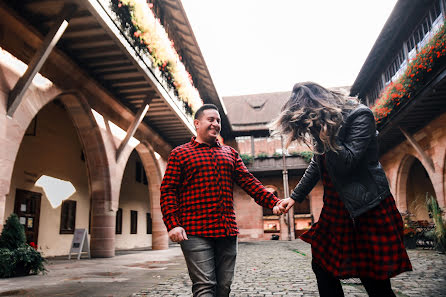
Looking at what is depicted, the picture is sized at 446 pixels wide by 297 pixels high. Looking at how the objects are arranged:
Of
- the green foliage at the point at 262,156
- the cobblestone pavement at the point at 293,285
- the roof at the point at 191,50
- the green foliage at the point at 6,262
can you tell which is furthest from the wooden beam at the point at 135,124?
the green foliage at the point at 262,156

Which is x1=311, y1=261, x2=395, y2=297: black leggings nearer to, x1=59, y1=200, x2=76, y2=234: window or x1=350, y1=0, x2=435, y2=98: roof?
x1=350, y1=0, x2=435, y2=98: roof

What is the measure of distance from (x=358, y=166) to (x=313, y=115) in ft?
1.27

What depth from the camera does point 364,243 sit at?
206 centimetres

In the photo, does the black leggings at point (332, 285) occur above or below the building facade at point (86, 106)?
below

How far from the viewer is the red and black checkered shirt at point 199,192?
8.26ft

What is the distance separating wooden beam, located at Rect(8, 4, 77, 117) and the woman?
17.3 feet

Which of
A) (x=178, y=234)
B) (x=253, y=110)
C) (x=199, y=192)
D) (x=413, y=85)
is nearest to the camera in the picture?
(x=178, y=234)

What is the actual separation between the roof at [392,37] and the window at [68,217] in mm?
10898

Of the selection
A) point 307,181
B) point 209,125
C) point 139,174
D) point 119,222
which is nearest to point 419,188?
point 139,174

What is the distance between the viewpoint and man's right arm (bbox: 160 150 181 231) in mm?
2497

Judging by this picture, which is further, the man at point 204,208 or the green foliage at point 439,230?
the green foliage at point 439,230

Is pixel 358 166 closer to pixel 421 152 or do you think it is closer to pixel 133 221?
pixel 421 152

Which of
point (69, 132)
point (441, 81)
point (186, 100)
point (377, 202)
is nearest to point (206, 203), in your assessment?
point (377, 202)

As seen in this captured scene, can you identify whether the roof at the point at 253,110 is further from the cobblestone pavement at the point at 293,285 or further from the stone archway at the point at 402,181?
the cobblestone pavement at the point at 293,285
